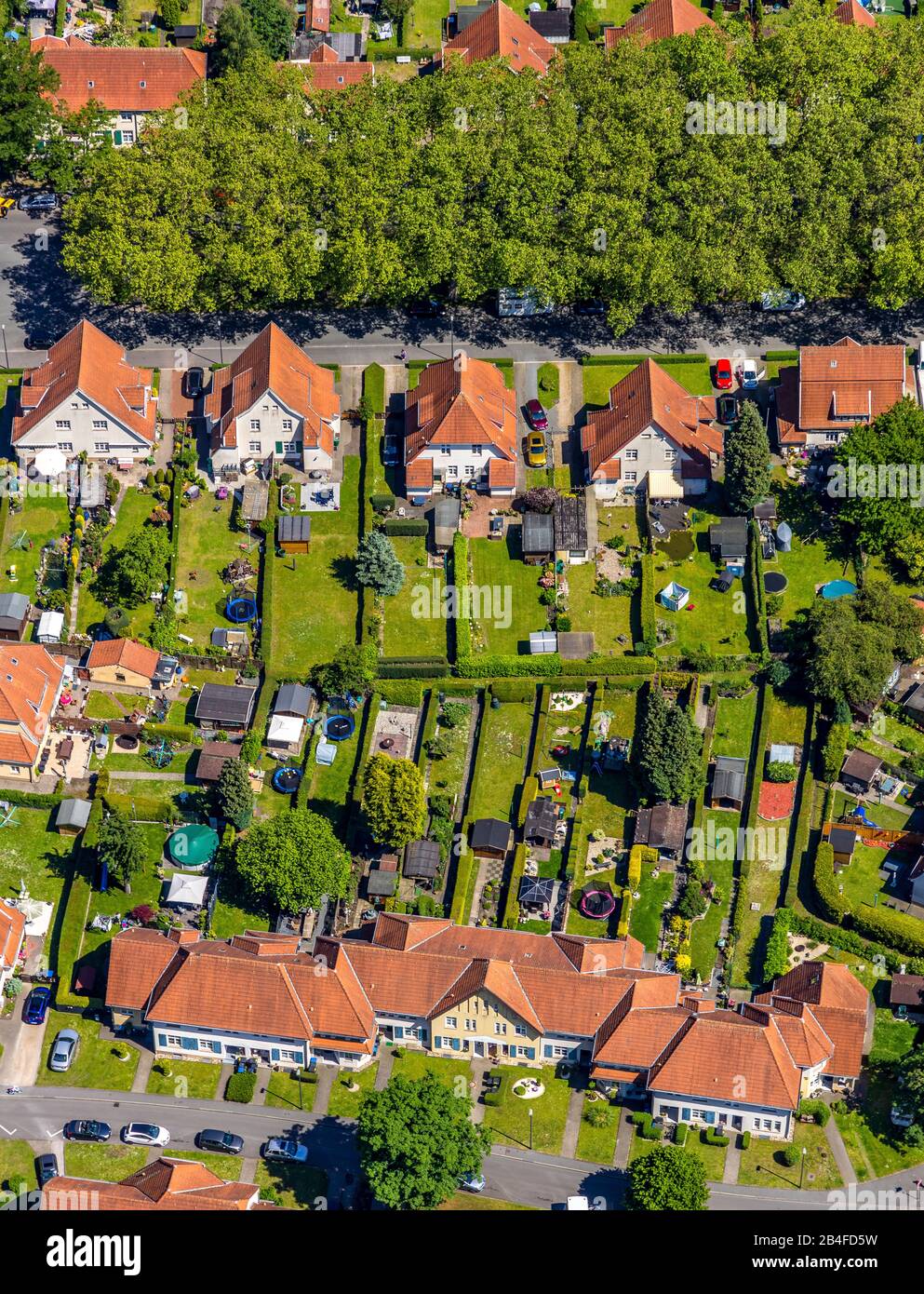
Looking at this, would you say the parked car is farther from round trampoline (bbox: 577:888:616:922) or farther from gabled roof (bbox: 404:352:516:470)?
round trampoline (bbox: 577:888:616:922)

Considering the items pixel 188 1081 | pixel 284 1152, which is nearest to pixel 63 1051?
pixel 188 1081

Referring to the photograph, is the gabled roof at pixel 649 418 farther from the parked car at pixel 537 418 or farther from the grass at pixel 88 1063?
the grass at pixel 88 1063

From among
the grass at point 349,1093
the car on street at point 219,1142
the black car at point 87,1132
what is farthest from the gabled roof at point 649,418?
the black car at point 87,1132

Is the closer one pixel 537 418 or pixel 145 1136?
pixel 145 1136

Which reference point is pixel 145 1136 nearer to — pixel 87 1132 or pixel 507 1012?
pixel 87 1132
